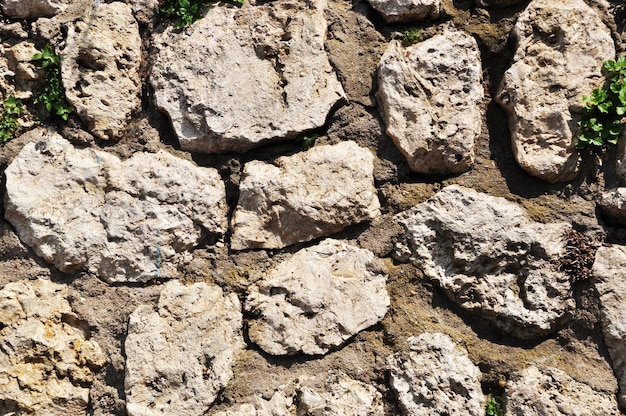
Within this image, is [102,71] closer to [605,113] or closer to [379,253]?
[379,253]

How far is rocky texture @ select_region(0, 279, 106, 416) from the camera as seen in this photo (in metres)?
2.34

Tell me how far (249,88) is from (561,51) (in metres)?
1.33

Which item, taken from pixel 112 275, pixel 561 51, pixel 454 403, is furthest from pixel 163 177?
pixel 561 51

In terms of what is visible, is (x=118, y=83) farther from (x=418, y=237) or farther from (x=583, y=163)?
(x=583, y=163)

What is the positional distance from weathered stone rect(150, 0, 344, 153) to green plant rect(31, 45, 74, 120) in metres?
0.40

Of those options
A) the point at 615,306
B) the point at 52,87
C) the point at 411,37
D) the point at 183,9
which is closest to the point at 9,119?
the point at 52,87

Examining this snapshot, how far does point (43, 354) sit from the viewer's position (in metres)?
2.38

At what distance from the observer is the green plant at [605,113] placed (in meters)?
2.35

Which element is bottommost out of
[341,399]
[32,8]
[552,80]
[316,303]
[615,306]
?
[341,399]

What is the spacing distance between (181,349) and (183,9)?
1.48 meters

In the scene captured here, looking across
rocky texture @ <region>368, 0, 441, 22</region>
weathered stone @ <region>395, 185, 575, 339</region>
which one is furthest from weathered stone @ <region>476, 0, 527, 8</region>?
weathered stone @ <region>395, 185, 575, 339</region>

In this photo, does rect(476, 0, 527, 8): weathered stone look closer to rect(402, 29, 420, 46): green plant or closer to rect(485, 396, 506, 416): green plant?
rect(402, 29, 420, 46): green plant

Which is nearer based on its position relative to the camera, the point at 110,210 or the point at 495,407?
the point at 495,407

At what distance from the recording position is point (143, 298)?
8.04 ft
